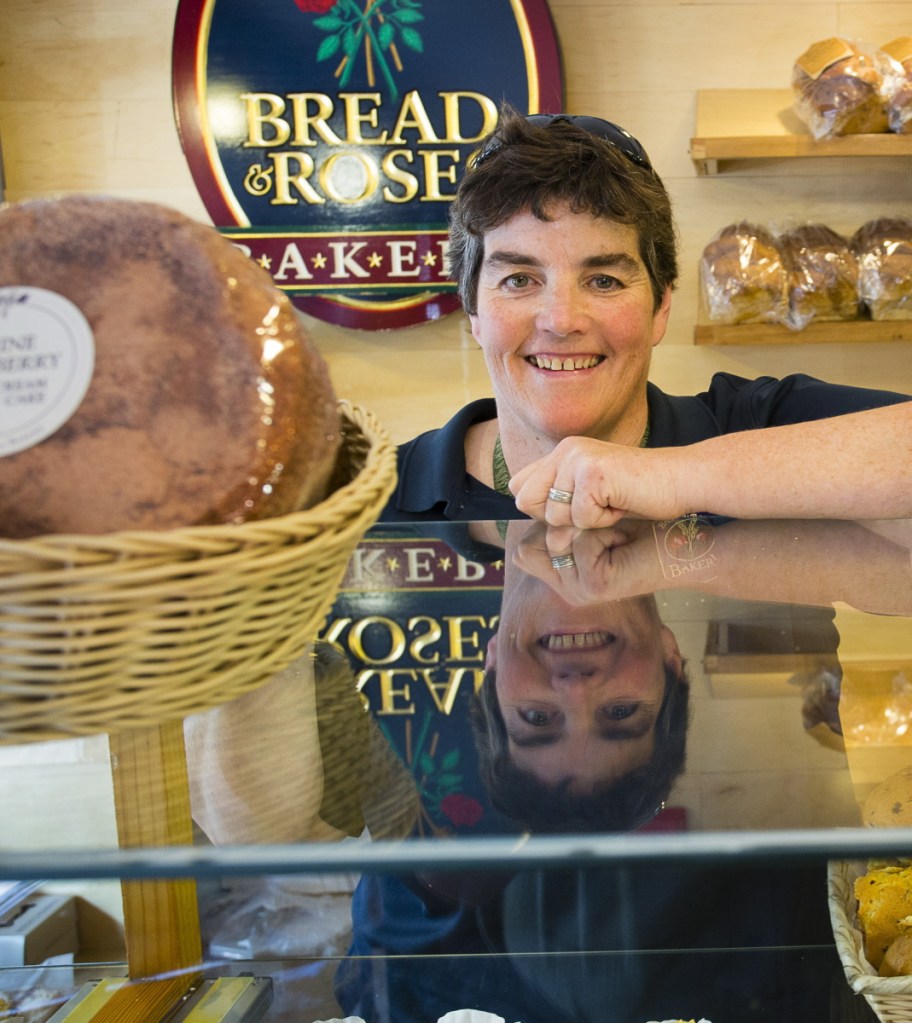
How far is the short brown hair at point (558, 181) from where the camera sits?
54.1 inches

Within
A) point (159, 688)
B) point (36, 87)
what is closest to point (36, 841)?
point (159, 688)

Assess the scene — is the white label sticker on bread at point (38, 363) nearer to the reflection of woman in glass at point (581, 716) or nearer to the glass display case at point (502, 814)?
the glass display case at point (502, 814)

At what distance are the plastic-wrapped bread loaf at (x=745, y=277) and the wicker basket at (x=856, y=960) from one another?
140 centimetres

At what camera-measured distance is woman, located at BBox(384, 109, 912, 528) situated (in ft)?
3.72

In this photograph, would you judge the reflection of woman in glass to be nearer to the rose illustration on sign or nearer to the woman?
the woman

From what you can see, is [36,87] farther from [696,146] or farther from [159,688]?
[159,688]

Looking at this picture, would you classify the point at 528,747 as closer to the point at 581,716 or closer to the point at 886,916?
the point at 581,716

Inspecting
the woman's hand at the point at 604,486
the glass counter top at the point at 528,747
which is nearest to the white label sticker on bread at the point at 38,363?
the glass counter top at the point at 528,747

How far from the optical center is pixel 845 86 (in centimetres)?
183

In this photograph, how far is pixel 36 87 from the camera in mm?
2135

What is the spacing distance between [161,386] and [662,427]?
1.19m

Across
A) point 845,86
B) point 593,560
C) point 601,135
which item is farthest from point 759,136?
point 593,560

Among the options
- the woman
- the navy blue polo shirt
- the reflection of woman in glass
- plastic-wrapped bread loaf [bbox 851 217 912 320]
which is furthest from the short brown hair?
the reflection of woman in glass

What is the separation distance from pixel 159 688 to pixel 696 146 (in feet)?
5.87
